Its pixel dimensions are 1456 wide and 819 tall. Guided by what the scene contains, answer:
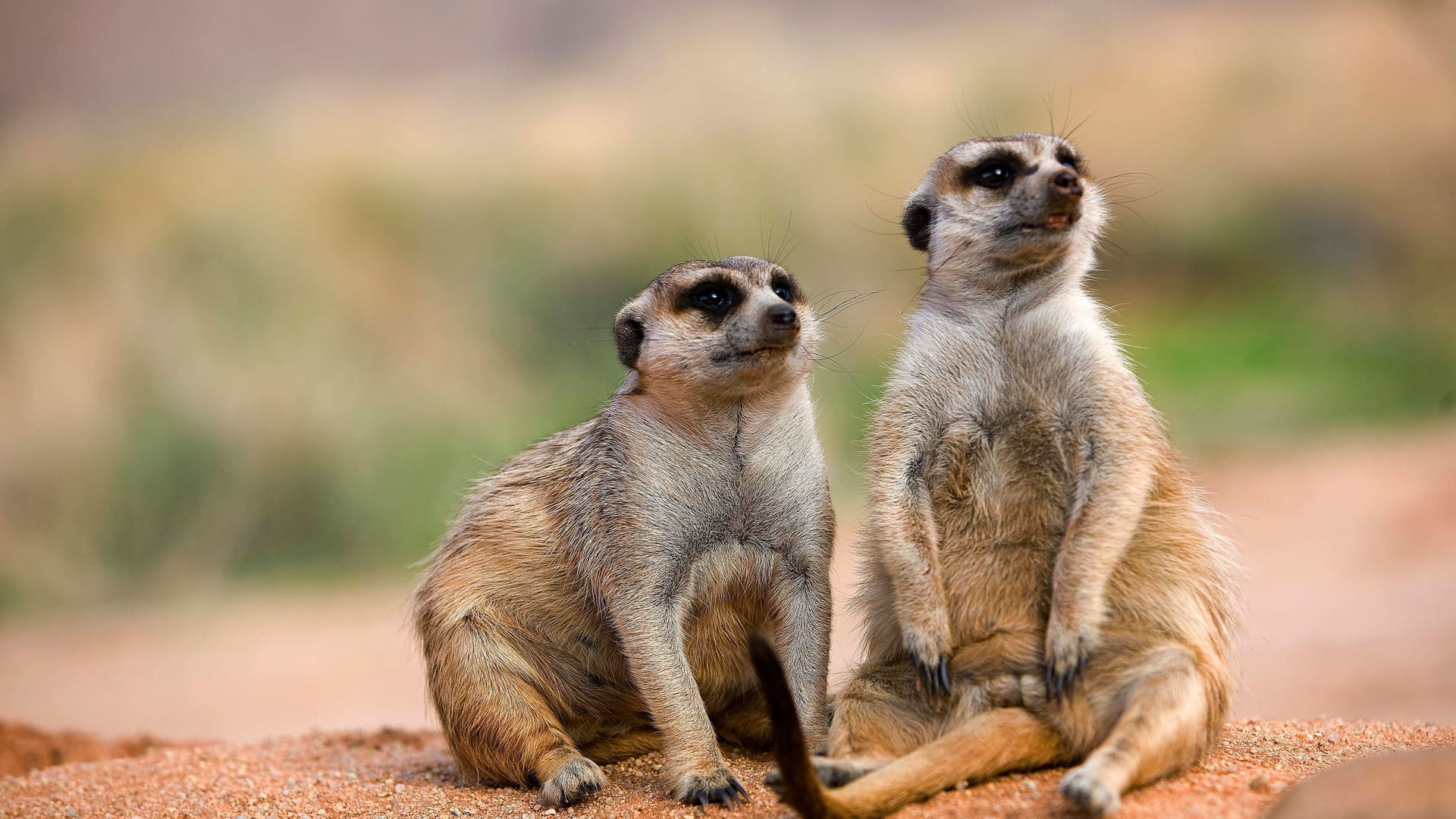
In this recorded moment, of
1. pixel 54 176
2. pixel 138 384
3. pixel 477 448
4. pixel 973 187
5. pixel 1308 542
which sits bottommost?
pixel 1308 542

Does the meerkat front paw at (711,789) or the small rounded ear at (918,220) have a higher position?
the small rounded ear at (918,220)

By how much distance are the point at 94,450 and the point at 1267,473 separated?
1061cm

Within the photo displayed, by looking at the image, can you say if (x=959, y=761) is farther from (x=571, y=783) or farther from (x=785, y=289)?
(x=785, y=289)

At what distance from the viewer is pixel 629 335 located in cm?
384

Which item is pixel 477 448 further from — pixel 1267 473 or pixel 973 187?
pixel 973 187

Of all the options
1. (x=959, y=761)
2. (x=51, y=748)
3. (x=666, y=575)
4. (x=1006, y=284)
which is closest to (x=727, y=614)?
(x=666, y=575)

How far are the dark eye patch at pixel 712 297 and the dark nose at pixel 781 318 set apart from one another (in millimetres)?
224

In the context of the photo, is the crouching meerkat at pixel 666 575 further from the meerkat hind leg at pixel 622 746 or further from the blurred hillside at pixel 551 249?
the blurred hillside at pixel 551 249

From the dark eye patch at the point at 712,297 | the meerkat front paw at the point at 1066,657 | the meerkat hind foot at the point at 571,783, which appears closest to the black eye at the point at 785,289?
the dark eye patch at the point at 712,297

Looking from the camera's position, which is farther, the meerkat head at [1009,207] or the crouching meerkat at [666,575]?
the crouching meerkat at [666,575]

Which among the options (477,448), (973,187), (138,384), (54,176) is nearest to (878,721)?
(973,187)

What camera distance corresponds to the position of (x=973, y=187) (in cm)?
340

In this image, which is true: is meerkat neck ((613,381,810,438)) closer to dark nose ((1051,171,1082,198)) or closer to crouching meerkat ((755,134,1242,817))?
crouching meerkat ((755,134,1242,817))

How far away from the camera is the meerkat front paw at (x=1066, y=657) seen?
2918 millimetres
